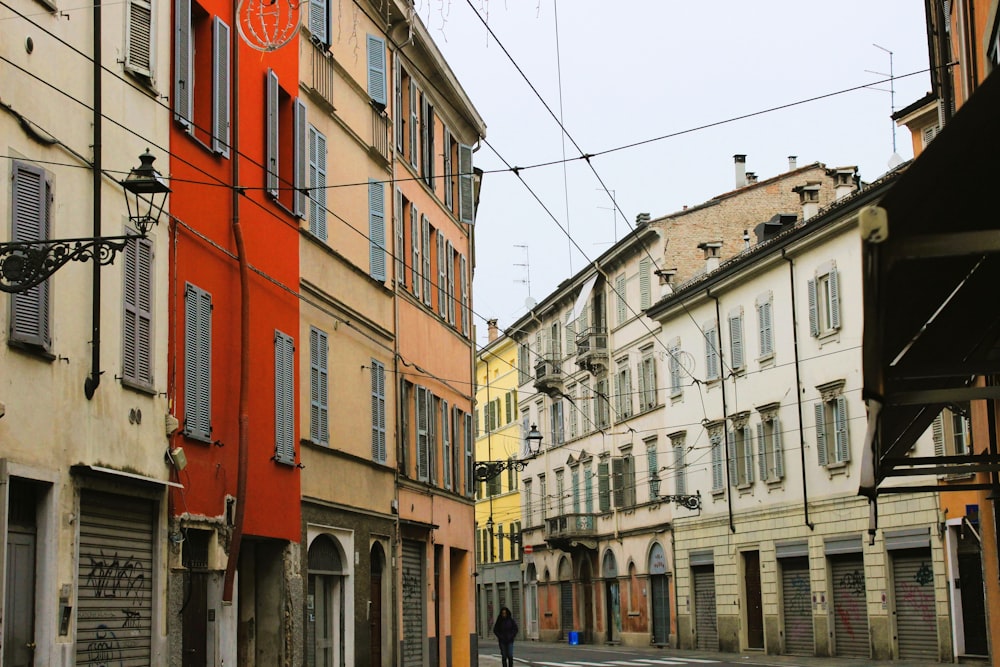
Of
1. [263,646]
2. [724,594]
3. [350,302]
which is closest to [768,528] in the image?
[724,594]

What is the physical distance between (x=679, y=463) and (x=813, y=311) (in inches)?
453

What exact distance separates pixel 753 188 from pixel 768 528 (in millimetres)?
15327

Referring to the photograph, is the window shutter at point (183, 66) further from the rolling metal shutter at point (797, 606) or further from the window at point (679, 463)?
the window at point (679, 463)

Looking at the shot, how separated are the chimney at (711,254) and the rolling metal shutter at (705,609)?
33.2ft

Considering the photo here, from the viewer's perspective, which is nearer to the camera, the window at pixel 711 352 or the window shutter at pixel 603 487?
the window at pixel 711 352

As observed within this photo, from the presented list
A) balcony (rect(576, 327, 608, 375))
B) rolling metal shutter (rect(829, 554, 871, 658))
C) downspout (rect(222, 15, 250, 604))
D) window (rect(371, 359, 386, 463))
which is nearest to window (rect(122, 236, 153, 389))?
downspout (rect(222, 15, 250, 604))

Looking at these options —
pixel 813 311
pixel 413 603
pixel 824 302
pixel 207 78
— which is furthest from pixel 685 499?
pixel 207 78

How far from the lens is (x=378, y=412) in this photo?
968 inches

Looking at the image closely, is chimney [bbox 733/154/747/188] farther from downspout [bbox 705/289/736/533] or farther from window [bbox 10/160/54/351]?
window [bbox 10/160/54/351]

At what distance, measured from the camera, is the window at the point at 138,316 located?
1455 cm

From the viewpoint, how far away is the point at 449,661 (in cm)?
2952

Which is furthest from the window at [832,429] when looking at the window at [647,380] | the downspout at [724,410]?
the window at [647,380]

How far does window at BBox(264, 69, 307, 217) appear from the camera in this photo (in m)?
19.5

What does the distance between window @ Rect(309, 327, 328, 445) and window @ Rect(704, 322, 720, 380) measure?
86.7 ft
